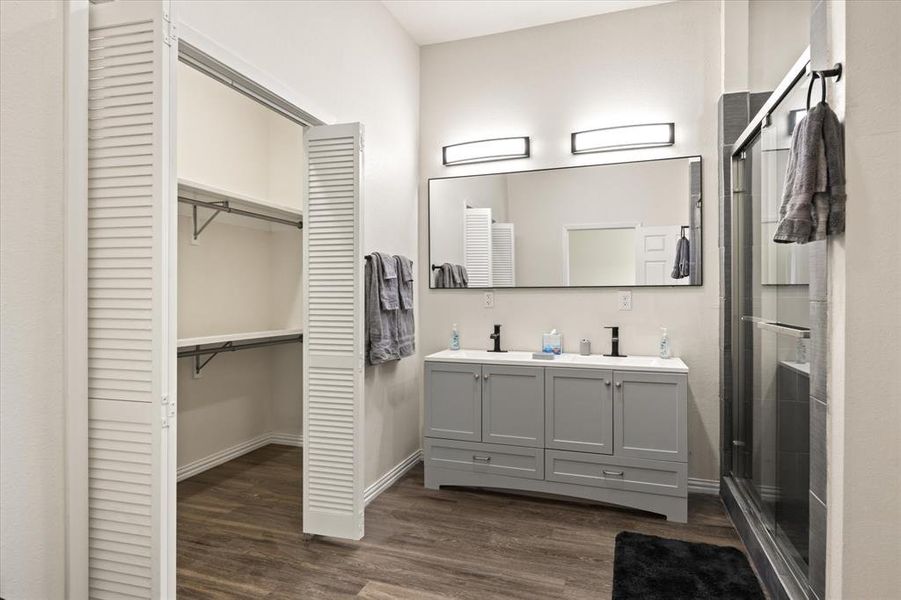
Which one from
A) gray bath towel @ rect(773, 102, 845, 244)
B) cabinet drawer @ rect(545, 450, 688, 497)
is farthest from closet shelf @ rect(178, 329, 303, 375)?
gray bath towel @ rect(773, 102, 845, 244)

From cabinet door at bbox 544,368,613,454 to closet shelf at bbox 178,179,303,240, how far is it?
215 cm

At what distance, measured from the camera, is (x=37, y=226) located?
1.42m

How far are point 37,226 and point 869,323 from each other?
234 cm

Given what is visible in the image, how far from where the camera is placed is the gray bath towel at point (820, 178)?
1490mm

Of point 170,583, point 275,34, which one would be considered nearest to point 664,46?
point 275,34

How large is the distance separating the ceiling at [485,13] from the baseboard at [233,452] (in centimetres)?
327

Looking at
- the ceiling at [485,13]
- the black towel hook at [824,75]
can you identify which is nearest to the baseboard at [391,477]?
the black towel hook at [824,75]

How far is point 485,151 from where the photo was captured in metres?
3.67

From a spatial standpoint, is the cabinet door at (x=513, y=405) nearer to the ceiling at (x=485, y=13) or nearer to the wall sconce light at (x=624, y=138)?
the wall sconce light at (x=624, y=138)

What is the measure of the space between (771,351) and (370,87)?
2598 millimetres

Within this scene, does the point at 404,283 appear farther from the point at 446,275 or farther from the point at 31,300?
the point at 31,300

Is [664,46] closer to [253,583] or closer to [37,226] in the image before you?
[37,226]

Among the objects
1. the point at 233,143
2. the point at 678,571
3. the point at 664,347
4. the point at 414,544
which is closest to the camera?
the point at 678,571

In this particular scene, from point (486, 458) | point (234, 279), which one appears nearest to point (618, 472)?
point (486, 458)
